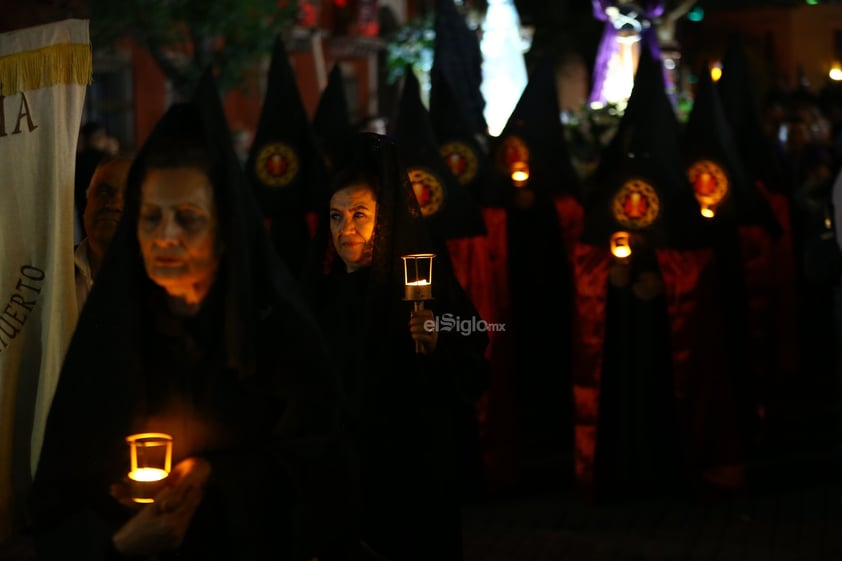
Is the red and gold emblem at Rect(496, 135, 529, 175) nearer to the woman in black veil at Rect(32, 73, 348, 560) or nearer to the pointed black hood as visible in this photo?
the pointed black hood

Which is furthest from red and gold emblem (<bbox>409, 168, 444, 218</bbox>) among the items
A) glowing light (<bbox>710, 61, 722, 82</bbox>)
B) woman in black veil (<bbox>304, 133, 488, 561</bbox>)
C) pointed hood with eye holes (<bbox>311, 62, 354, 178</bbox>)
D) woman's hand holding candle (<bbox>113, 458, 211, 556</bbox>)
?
woman's hand holding candle (<bbox>113, 458, 211, 556</bbox>)

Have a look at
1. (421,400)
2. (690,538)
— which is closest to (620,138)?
(690,538)

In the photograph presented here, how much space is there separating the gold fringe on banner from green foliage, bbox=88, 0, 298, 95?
985 centimetres

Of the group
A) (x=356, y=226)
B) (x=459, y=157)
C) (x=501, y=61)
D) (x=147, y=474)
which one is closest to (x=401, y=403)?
(x=356, y=226)

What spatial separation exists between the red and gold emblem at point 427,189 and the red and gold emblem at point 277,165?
1.98 metres

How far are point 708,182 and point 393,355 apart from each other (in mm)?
4381

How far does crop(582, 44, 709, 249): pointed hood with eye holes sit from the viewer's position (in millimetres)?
7461

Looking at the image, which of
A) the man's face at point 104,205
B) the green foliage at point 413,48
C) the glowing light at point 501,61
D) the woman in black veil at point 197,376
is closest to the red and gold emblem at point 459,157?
the man's face at point 104,205

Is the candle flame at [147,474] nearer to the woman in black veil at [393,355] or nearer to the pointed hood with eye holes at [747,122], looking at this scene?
the woman in black veil at [393,355]

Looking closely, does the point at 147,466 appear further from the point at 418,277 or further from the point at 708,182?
the point at 708,182

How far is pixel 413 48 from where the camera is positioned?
17.7m

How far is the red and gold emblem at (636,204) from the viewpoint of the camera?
7.44 meters

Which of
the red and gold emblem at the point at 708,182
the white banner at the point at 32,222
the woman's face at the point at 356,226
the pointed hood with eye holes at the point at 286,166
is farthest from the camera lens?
the pointed hood with eye holes at the point at 286,166

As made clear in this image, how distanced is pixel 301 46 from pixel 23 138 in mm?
19959
